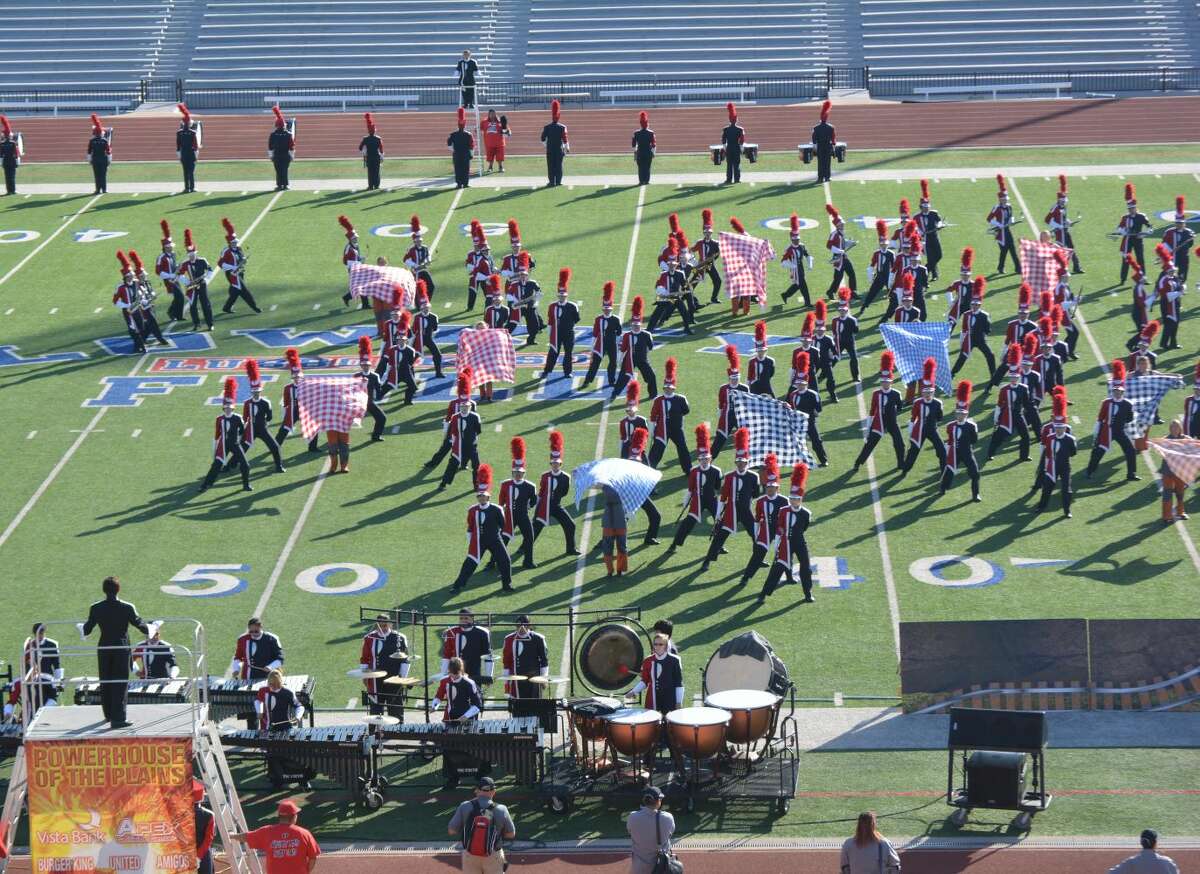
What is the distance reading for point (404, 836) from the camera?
18.2 meters

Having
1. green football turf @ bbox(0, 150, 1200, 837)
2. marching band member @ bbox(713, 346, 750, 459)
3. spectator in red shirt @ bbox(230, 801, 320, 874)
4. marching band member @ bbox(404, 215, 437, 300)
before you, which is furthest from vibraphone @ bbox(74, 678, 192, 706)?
marching band member @ bbox(404, 215, 437, 300)

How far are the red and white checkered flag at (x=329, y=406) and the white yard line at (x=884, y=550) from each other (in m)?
6.31

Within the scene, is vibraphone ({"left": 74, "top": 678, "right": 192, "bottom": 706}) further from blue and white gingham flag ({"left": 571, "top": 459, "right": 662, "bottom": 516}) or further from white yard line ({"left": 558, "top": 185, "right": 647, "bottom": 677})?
blue and white gingham flag ({"left": 571, "top": 459, "right": 662, "bottom": 516})

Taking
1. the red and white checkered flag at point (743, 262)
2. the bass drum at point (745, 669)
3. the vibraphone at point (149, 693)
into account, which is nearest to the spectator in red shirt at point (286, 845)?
the vibraphone at point (149, 693)

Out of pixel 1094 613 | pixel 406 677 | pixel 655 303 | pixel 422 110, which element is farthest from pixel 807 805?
pixel 422 110

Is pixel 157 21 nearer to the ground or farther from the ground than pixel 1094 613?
farther from the ground

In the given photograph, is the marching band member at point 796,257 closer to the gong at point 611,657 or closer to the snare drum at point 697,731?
the gong at point 611,657

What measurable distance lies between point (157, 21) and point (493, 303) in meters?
29.2

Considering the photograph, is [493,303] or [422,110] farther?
[422,110]

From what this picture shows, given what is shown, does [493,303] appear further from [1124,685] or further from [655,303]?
[1124,685]

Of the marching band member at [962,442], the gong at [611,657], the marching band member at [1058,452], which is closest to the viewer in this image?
the gong at [611,657]

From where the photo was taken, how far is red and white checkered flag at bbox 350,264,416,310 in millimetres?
32344

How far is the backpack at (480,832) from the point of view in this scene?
52.5ft

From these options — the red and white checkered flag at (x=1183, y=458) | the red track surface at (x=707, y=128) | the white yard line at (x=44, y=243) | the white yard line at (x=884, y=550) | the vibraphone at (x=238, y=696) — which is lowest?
the white yard line at (x=884, y=550)
